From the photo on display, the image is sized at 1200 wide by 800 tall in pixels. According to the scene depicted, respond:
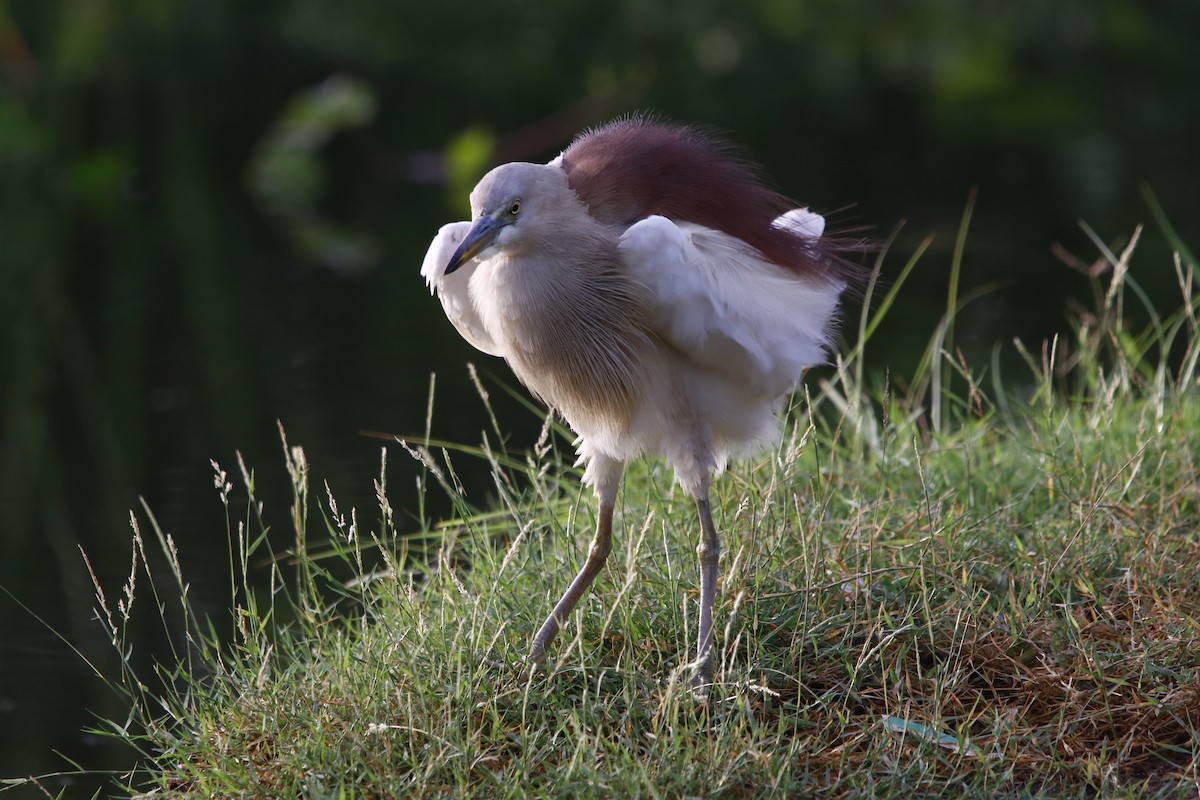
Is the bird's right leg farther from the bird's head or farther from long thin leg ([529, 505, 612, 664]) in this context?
the bird's head

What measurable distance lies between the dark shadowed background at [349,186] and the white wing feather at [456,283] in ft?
5.31

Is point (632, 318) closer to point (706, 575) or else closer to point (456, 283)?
point (456, 283)

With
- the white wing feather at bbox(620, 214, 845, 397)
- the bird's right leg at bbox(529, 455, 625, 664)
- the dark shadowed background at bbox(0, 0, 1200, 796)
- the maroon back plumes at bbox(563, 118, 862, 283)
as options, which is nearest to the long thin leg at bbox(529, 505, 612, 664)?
the bird's right leg at bbox(529, 455, 625, 664)

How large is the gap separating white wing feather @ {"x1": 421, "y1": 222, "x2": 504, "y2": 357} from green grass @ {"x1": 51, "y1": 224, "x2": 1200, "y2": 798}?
38cm

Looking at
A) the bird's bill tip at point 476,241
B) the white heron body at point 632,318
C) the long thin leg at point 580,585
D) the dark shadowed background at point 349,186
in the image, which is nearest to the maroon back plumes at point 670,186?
the white heron body at point 632,318

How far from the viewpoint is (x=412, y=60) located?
1470 cm

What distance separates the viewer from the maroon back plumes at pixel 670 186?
10.4 feet

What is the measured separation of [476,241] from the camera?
2924 millimetres

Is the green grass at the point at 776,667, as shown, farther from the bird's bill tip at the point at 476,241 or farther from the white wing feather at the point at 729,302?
the bird's bill tip at the point at 476,241

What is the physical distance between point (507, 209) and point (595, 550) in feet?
2.92

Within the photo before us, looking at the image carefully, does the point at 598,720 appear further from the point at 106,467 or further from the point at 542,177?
the point at 106,467

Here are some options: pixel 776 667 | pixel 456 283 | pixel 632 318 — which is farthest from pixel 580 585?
pixel 456 283

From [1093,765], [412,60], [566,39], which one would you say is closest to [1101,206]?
[566,39]

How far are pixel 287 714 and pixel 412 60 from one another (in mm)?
12456
